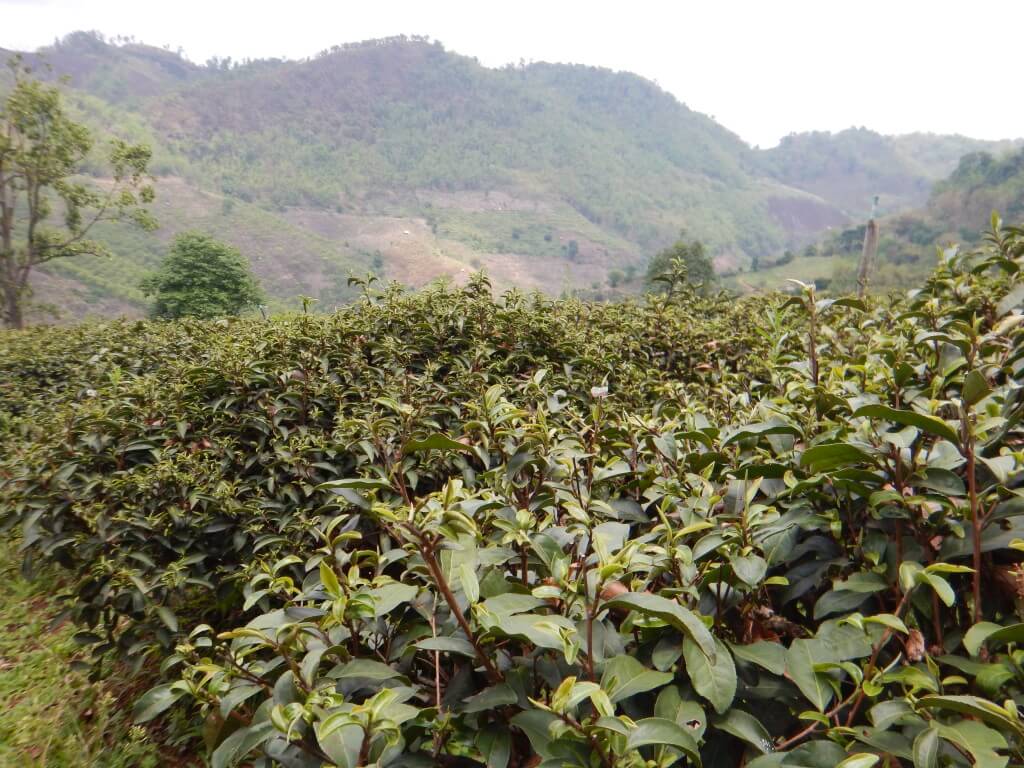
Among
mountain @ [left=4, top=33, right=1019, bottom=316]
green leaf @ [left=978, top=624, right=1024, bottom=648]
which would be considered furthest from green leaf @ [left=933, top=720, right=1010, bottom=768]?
mountain @ [left=4, top=33, right=1019, bottom=316]

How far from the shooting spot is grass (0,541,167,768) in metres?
2.02

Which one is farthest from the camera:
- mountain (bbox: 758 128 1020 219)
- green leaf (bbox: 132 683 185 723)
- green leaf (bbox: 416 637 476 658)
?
mountain (bbox: 758 128 1020 219)

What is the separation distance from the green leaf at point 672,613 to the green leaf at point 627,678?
0.20ft

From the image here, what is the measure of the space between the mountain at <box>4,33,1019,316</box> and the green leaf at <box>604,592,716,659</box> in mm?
45341

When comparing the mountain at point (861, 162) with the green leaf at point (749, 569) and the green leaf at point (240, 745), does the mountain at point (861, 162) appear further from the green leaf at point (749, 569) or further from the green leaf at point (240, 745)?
the green leaf at point (240, 745)

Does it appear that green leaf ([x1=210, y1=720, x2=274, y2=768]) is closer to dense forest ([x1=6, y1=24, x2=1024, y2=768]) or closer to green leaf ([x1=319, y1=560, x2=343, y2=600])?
dense forest ([x1=6, y1=24, x2=1024, y2=768])

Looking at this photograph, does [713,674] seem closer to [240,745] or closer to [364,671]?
[364,671]

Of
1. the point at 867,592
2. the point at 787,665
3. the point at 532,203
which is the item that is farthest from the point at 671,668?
the point at 532,203

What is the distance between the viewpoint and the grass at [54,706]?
2020mm

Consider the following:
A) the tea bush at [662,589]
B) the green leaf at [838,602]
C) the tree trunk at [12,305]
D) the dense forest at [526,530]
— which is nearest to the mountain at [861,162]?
the tree trunk at [12,305]

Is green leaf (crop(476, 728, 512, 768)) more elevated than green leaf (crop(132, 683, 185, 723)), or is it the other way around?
green leaf (crop(476, 728, 512, 768))

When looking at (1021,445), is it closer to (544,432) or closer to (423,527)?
(544,432)

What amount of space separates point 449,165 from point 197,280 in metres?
81.3

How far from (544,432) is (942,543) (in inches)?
26.8
